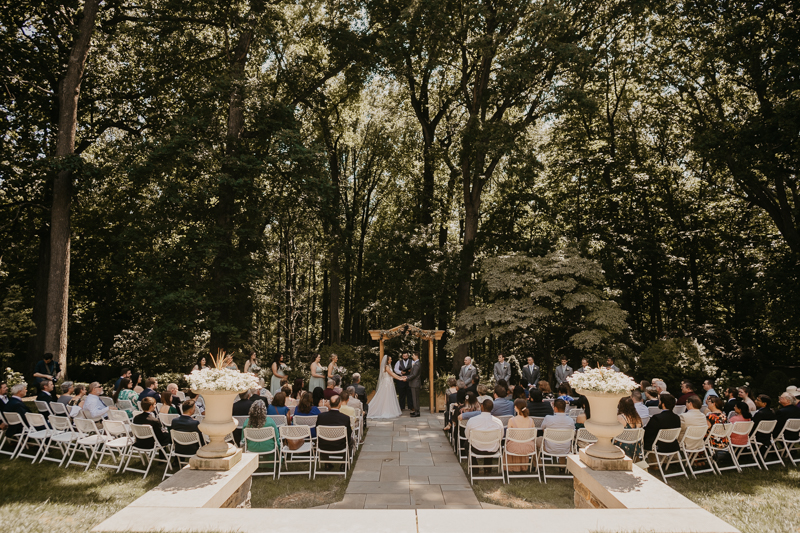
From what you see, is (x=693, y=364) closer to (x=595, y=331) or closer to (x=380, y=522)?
(x=595, y=331)

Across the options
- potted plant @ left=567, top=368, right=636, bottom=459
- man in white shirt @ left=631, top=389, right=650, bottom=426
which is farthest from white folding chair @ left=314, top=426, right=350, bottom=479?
man in white shirt @ left=631, top=389, right=650, bottom=426

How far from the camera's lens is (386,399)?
516 inches

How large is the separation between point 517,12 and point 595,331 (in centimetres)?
1070

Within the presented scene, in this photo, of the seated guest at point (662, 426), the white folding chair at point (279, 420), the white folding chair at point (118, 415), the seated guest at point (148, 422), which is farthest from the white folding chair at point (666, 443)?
the white folding chair at point (118, 415)

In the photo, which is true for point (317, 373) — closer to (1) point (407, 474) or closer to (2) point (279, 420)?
(2) point (279, 420)

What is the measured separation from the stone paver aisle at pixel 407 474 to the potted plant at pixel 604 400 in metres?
1.93

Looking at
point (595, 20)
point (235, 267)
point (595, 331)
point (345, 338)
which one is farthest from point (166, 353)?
point (595, 20)

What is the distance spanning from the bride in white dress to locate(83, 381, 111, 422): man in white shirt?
21.0 feet

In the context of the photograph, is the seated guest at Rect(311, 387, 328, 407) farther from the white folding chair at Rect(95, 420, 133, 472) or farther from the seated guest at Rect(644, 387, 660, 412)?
the seated guest at Rect(644, 387, 660, 412)

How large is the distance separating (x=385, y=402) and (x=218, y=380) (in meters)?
8.26

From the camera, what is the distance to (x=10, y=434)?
26.9ft

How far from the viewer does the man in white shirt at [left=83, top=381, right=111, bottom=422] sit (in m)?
8.36

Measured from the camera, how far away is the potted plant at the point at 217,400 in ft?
17.4

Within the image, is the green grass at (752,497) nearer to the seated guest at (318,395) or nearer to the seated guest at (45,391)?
the seated guest at (318,395)
